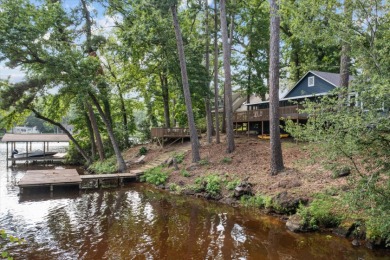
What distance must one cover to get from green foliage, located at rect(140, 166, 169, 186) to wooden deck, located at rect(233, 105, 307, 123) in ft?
27.4

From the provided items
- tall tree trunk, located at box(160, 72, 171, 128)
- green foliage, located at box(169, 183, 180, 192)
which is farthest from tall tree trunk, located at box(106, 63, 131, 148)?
green foliage, located at box(169, 183, 180, 192)

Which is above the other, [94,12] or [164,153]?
[94,12]

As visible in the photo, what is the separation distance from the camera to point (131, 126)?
28844 millimetres

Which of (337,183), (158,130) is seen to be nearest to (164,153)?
(158,130)

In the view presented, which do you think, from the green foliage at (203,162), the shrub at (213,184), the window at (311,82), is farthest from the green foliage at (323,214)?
the window at (311,82)

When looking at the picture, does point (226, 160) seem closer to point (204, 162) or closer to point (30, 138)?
point (204, 162)

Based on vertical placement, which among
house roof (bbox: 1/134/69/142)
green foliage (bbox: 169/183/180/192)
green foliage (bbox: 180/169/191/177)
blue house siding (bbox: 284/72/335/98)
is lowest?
green foliage (bbox: 169/183/180/192)

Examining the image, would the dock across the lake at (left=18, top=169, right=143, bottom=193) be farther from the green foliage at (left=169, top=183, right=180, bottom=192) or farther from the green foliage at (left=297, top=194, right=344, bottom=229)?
the green foliage at (left=297, top=194, right=344, bottom=229)

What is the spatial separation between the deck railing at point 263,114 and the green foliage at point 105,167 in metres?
10.9

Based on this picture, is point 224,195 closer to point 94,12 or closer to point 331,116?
point 331,116

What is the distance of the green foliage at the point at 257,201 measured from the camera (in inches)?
423

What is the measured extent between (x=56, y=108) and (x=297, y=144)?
20.6 metres

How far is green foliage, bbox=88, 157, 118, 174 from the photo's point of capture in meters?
20.6

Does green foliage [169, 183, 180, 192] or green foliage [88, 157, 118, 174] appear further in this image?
green foliage [88, 157, 118, 174]
